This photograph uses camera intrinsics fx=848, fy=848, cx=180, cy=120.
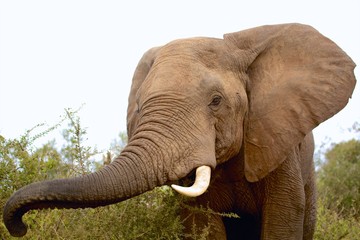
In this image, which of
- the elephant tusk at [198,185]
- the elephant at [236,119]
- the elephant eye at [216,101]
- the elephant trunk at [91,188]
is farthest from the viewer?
the elephant eye at [216,101]

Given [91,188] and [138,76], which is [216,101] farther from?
[91,188]

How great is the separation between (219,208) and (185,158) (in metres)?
1.03

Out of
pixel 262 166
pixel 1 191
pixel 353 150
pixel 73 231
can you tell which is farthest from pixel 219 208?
pixel 353 150

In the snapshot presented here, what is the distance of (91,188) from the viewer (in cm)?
432

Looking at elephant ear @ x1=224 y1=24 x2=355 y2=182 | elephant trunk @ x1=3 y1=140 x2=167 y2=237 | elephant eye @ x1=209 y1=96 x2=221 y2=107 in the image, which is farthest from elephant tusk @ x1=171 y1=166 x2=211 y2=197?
elephant ear @ x1=224 y1=24 x2=355 y2=182

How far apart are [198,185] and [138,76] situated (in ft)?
4.61

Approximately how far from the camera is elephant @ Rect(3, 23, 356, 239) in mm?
4695

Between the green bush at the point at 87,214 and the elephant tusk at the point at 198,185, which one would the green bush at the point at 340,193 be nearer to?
the green bush at the point at 87,214

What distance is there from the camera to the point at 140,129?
4.82 m

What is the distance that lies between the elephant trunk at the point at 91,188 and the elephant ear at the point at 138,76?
0.99 m

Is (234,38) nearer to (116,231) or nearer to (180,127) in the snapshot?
(180,127)

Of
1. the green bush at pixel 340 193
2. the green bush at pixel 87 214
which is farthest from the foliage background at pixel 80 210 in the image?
the green bush at pixel 340 193

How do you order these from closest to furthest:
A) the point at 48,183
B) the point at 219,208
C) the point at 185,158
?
1. the point at 48,183
2. the point at 185,158
3. the point at 219,208

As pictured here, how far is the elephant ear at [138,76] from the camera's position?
564 centimetres
